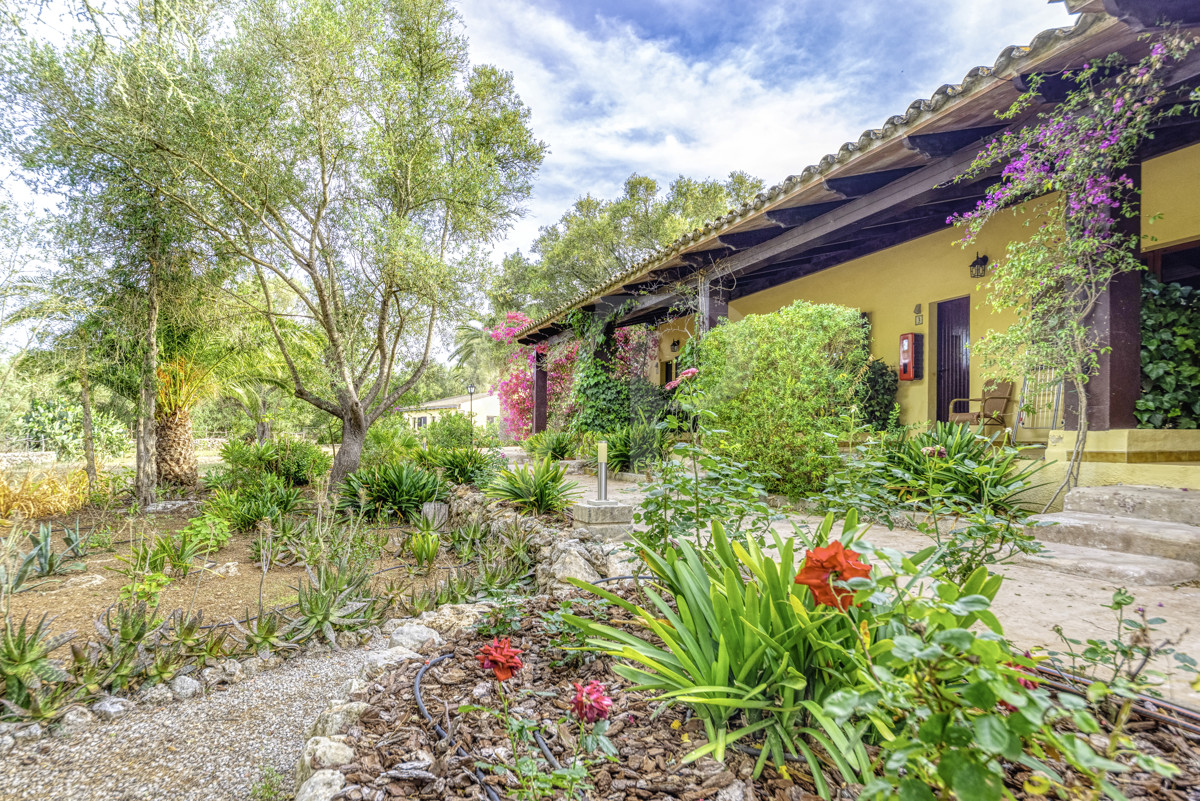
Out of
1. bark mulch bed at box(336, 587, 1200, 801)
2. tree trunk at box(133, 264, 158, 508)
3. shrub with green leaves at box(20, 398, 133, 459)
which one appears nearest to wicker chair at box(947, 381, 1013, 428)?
bark mulch bed at box(336, 587, 1200, 801)

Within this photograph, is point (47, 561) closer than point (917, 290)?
Yes

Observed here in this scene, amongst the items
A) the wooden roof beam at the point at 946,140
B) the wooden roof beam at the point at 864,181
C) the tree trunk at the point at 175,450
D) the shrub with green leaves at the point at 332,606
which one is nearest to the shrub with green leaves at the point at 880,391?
the wooden roof beam at the point at 864,181

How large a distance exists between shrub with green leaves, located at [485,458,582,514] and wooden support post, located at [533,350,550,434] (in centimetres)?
662

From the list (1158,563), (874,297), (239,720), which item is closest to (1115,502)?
(1158,563)

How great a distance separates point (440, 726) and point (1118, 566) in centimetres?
345

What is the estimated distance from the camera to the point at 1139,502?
3.55m

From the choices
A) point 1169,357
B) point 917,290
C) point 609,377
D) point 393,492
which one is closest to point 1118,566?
point 1169,357

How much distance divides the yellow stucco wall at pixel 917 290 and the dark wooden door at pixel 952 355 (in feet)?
0.33

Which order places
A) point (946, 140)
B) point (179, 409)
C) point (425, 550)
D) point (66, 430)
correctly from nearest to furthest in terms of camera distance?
1. point (946, 140)
2. point (425, 550)
3. point (179, 409)
4. point (66, 430)

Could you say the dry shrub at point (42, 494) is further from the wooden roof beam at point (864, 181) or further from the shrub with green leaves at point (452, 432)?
the wooden roof beam at point (864, 181)

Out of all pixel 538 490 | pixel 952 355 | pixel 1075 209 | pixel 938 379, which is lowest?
pixel 538 490

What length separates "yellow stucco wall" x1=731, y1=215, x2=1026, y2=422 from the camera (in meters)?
6.42

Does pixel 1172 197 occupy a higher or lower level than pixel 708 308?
higher

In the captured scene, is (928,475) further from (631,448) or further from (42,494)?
(42,494)
